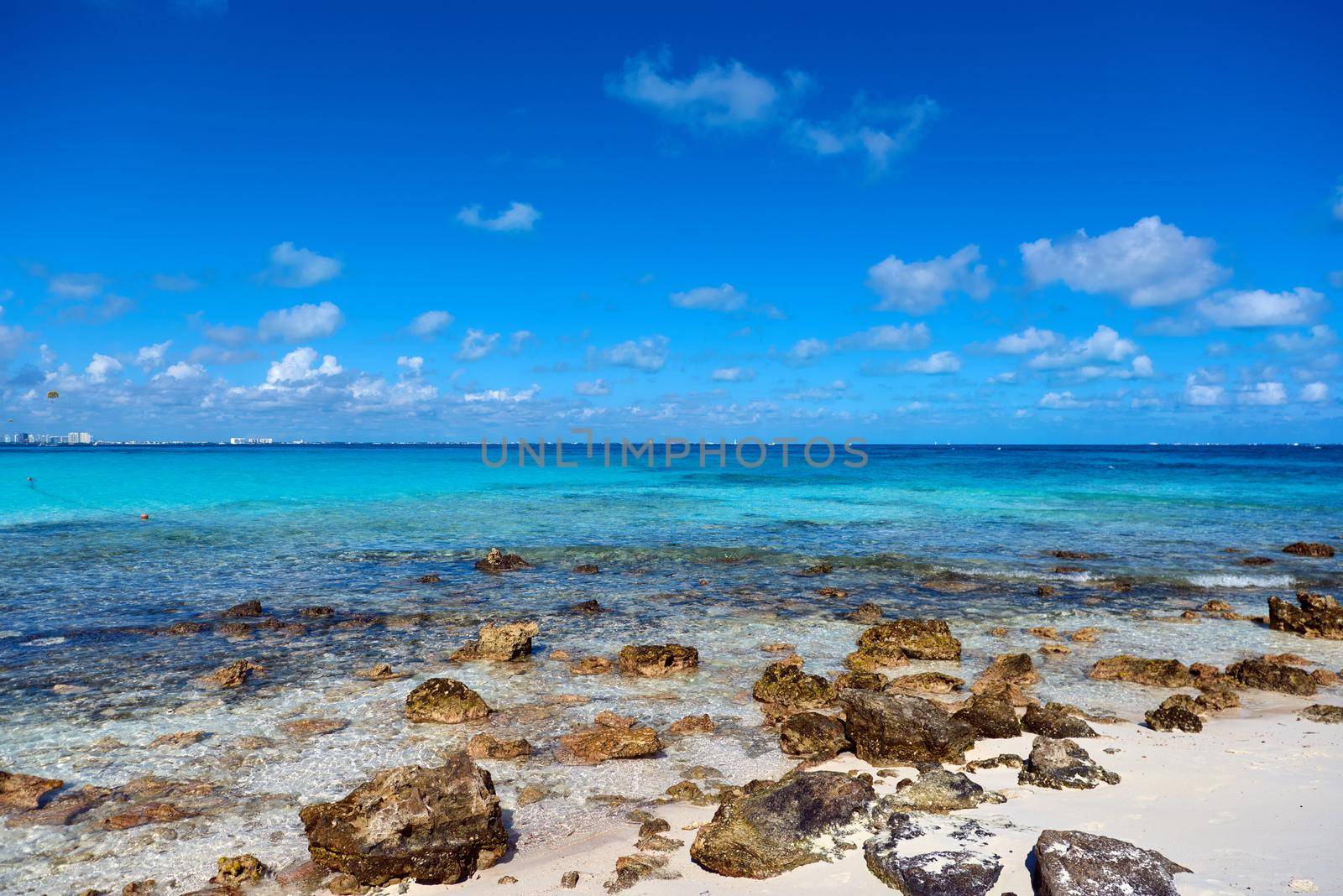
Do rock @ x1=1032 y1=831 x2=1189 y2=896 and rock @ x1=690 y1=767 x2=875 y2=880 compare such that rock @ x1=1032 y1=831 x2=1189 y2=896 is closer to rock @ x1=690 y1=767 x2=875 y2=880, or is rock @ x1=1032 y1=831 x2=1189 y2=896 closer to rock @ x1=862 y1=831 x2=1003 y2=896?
rock @ x1=862 y1=831 x2=1003 y2=896

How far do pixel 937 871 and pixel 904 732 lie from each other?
2922mm

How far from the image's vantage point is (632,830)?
277 inches

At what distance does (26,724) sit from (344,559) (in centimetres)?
1369

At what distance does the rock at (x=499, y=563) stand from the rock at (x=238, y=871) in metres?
15.1

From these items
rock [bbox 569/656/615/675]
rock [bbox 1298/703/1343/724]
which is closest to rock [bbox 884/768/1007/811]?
rock [bbox 1298/703/1343/724]

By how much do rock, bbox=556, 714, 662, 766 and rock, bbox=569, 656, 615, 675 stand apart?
2.87m

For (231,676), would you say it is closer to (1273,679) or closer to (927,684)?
(927,684)

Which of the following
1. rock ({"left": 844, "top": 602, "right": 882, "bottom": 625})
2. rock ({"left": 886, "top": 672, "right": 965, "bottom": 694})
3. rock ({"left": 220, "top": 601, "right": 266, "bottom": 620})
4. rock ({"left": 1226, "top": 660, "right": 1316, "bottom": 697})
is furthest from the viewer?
rock ({"left": 220, "top": 601, "right": 266, "bottom": 620})

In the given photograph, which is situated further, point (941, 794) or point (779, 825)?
point (941, 794)

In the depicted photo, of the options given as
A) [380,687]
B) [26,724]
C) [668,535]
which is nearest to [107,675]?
[26,724]

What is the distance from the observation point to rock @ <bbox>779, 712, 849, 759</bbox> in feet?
28.6

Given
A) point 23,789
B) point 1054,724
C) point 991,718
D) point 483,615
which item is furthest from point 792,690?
point 23,789

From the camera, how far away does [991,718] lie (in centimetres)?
902

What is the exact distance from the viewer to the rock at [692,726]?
379 inches
